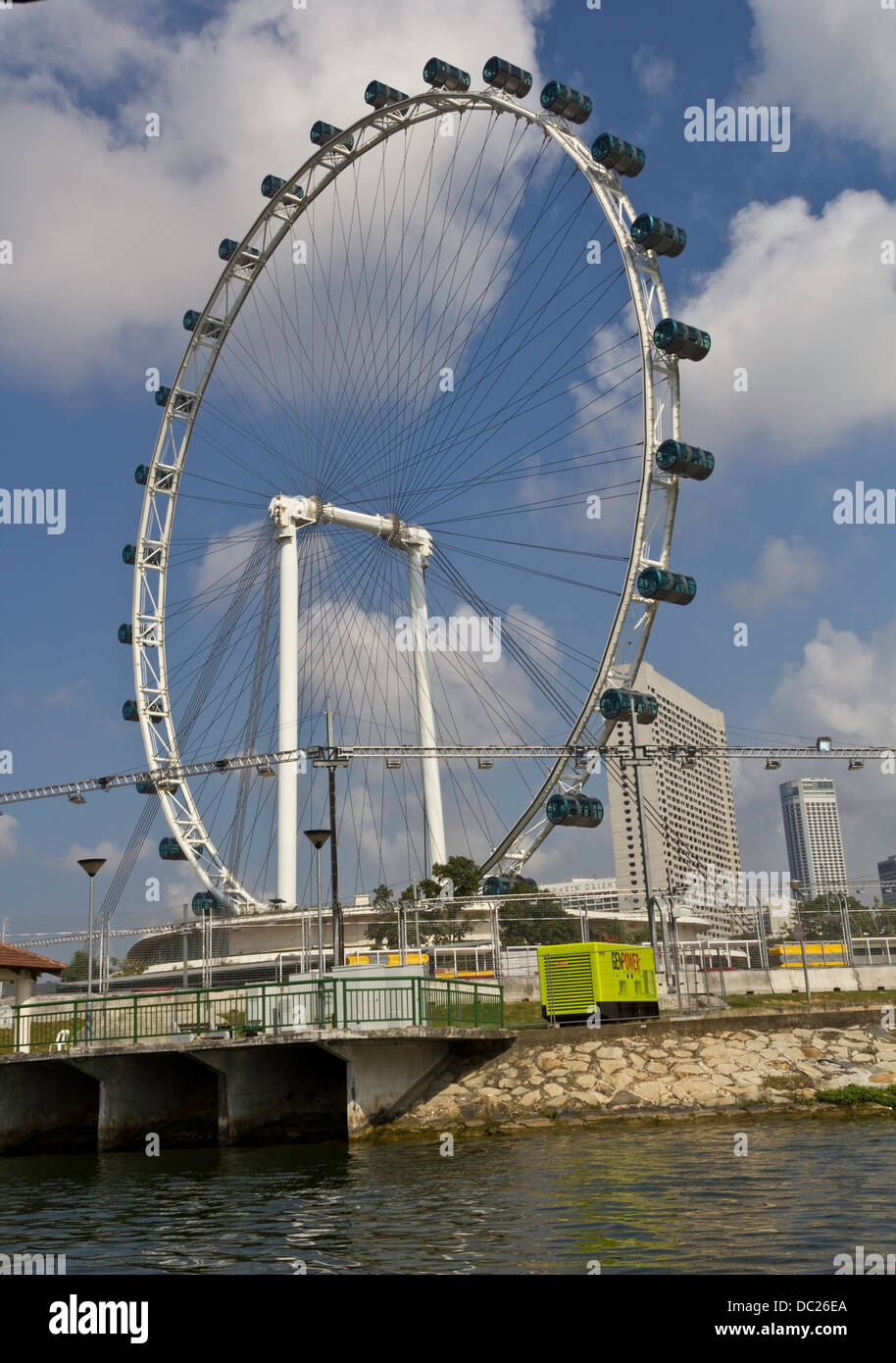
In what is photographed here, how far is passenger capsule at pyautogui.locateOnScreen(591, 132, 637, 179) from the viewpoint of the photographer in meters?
49.2

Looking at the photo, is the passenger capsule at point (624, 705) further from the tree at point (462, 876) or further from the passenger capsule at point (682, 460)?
the tree at point (462, 876)

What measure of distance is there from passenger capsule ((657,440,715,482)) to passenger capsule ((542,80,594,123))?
46.6ft

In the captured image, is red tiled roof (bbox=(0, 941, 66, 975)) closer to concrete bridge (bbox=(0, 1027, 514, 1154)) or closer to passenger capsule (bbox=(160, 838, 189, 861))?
concrete bridge (bbox=(0, 1027, 514, 1154))

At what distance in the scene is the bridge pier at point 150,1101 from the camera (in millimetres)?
27391

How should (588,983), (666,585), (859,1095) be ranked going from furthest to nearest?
1. (666,585)
2. (588,983)
3. (859,1095)

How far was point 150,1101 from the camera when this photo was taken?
1114 inches

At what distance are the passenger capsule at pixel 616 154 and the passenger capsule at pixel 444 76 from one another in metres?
7.45

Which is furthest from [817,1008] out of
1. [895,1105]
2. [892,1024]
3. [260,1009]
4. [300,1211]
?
[300,1211]

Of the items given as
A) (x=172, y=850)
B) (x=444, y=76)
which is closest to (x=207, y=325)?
(x=444, y=76)

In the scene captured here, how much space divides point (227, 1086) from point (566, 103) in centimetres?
4021
